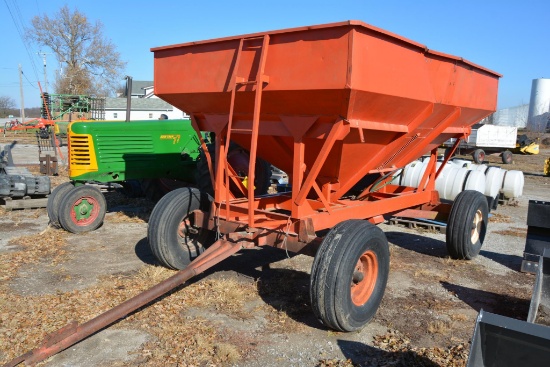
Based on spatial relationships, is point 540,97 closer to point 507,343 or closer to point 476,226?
point 476,226

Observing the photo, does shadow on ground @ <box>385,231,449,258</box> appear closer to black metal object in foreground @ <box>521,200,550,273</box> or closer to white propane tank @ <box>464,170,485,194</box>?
black metal object in foreground @ <box>521,200,550,273</box>

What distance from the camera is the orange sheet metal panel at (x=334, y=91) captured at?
3.96m

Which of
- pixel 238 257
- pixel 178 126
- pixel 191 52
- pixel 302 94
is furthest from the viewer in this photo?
pixel 178 126

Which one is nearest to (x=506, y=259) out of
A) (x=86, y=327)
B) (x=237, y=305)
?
(x=237, y=305)

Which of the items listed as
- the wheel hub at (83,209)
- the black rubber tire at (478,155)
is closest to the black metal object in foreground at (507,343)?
the wheel hub at (83,209)

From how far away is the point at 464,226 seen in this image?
6.19 metres

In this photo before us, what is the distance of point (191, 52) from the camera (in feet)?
16.1

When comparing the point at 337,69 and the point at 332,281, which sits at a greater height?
the point at 337,69

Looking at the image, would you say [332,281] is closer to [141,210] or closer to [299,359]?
[299,359]

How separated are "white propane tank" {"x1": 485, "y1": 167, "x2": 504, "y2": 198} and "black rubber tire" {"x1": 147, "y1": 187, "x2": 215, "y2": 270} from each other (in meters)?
6.70

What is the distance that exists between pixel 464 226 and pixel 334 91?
10.5 ft

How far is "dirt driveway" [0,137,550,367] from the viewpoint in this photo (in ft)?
12.1

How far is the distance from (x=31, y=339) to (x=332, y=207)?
→ 294 cm

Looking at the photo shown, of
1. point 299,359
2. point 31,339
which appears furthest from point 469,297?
point 31,339
